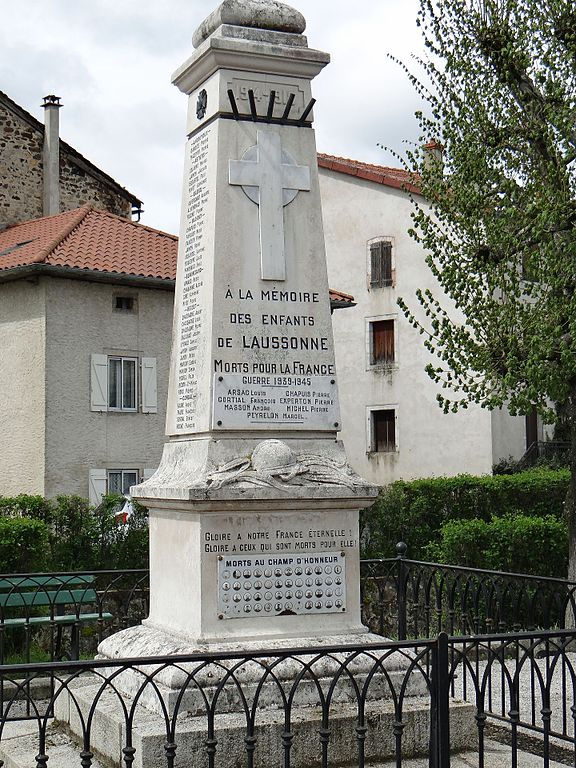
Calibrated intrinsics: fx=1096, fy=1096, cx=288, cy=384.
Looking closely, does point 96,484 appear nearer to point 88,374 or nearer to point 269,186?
point 88,374

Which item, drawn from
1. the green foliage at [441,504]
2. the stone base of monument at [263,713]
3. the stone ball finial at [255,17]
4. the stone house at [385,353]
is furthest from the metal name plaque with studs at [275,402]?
the stone house at [385,353]

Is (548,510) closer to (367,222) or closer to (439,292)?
(439,292)

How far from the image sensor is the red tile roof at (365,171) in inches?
1049

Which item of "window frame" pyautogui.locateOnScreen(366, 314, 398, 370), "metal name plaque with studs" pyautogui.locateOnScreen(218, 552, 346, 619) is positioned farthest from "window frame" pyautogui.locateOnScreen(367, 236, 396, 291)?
"metal name plaque with studs" pyautogui.locateOnScreen(218, 552, 346, 619)

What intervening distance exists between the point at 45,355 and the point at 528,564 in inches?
339

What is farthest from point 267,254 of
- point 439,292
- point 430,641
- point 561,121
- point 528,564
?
point 439,292

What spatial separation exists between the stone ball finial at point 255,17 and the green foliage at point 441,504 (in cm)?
930

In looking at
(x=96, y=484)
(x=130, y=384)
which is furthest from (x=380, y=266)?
(x=96, y=484)

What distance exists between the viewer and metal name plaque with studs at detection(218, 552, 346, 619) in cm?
614

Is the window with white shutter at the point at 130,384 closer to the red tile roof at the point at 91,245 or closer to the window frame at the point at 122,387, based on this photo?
the window frame at the point at 122,387

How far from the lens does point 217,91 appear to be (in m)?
6.61

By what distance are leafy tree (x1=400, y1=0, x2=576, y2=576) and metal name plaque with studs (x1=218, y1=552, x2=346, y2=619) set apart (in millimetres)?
5826

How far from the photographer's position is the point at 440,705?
Result: 489cm

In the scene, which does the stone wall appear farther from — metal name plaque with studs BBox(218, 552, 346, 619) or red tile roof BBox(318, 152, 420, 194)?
→ metal name plaque with studs BBox(218, 552, 346, 619)
